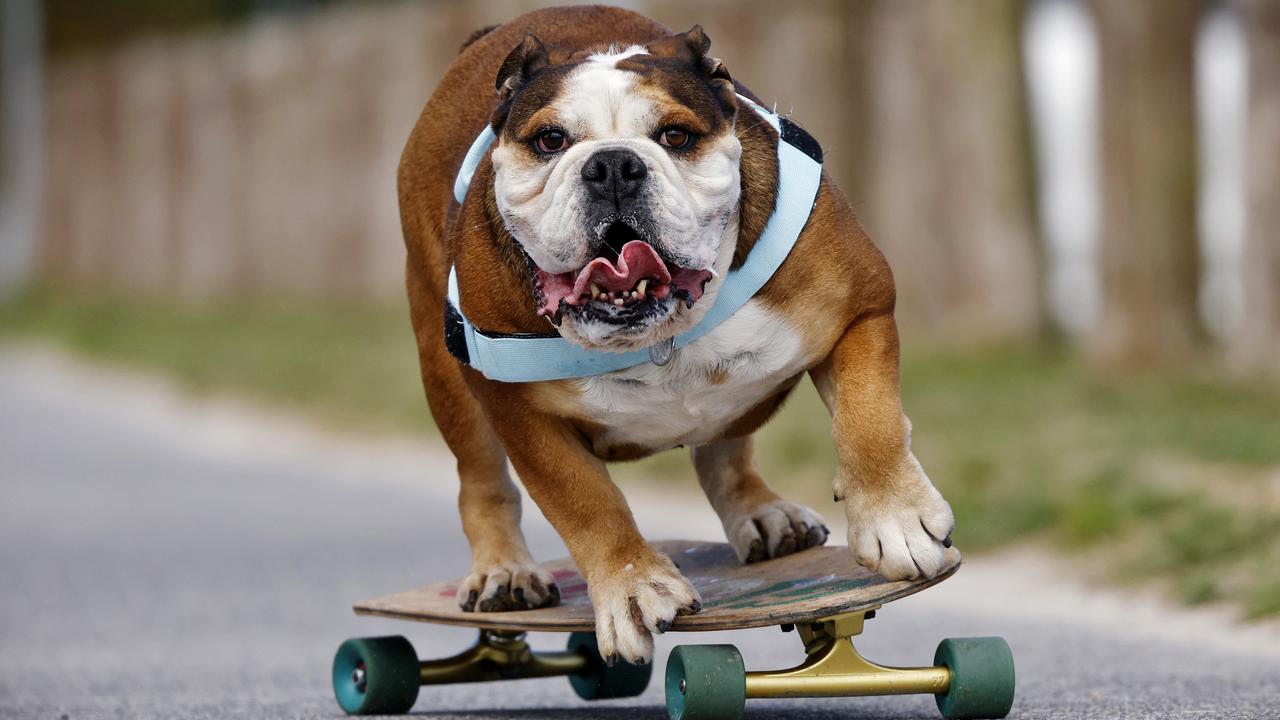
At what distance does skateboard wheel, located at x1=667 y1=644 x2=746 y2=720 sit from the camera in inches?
165

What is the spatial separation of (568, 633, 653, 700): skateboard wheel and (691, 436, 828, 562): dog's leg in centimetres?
46

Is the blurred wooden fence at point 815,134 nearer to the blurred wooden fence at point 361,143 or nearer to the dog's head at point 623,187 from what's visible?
the blurred wooden fence at point 361,143

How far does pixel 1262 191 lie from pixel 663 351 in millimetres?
6750

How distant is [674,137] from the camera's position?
4.12 meters

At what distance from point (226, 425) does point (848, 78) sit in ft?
20.8

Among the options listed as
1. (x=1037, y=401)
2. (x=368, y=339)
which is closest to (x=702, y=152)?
(x=1037, y=401)

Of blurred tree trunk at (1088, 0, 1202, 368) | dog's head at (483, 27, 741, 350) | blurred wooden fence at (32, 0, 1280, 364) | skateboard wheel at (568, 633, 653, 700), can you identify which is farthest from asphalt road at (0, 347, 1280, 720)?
blurred wooden fence at (32, 0, 1280, 364)

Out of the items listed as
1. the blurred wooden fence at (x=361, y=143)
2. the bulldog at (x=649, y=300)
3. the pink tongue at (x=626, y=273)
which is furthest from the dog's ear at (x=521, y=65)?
the blurred wooden fence at (x=361, y=143)

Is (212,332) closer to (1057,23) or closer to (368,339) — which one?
(368,339)

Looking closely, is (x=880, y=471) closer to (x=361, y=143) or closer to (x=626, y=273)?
(x=626, y=273)

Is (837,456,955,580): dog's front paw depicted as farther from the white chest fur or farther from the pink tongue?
the pink tongue

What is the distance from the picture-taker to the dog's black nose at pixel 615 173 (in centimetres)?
396

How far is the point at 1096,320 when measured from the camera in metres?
11.7

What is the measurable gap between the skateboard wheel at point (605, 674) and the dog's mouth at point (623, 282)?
1.55 meters
